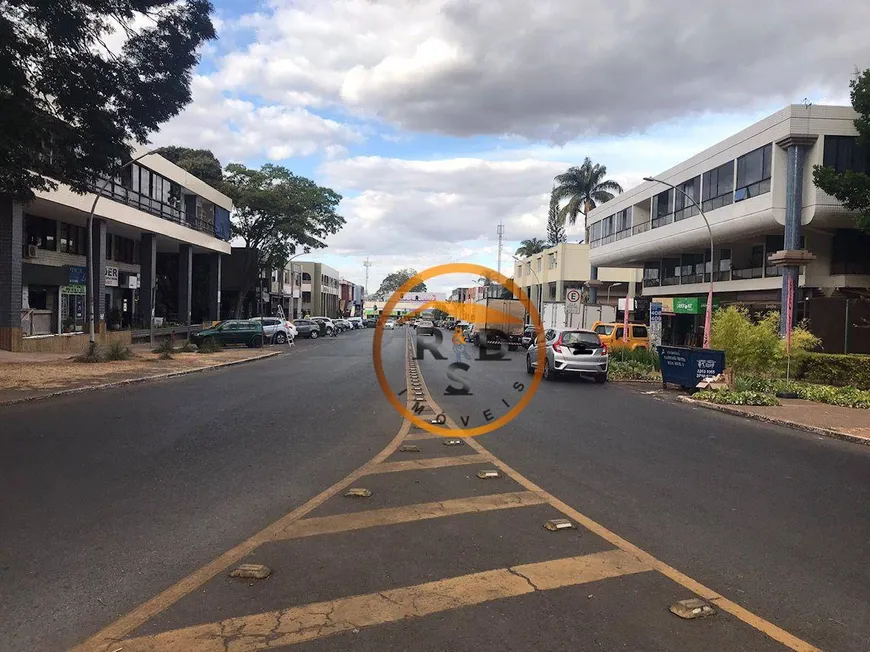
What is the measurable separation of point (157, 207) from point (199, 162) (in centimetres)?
1956

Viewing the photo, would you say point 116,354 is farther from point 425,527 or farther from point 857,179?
point 857,179

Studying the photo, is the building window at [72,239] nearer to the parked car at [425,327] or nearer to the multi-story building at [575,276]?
the parked car at [425,327]

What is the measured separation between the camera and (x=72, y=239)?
3072 cm

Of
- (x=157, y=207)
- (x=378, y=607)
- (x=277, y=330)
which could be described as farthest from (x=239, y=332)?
(x=378, y=607)

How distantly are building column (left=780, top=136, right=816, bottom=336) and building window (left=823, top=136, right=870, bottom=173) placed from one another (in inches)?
28.3

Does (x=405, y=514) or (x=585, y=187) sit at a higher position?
(x=585, y=187)

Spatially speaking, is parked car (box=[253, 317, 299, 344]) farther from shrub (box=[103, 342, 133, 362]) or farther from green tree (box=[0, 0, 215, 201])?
green tree (box=[0, 0, 215, 201])

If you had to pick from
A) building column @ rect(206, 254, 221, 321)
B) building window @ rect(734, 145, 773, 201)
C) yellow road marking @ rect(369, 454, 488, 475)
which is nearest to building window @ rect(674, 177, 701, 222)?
building window @ rect(734, 145, 773, 201)

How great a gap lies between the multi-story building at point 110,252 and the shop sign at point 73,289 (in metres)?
0.05

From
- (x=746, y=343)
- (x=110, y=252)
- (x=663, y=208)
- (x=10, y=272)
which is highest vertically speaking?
(x=663, y=208)

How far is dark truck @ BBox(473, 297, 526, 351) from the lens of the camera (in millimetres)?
34231

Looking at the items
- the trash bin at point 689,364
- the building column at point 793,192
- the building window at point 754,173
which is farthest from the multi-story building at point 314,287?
the trash bin at point 689,364

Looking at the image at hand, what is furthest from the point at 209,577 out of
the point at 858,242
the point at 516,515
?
the point at 858,242

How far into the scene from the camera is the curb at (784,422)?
1054 cm
